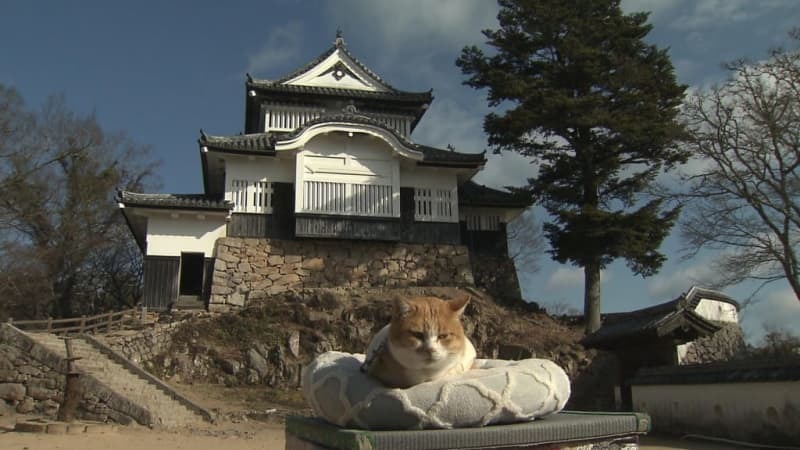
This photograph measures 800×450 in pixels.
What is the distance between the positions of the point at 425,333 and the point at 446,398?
31cm

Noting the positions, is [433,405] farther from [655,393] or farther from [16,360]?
[16,360]

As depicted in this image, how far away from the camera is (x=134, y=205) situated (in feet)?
66.4

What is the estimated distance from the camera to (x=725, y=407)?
10789 mm

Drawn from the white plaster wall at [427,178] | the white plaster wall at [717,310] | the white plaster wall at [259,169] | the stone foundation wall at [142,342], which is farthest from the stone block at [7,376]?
the white plaster wall at [717,310]

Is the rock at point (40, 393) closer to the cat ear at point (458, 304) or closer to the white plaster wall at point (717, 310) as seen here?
the cat ear at point (458, 304)

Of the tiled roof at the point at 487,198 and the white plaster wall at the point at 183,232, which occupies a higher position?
the tiled roof at the point at 487,198

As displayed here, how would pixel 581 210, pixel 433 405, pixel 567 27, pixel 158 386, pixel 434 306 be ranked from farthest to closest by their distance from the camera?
1. pixel 567 27
2. pixel 581 210
3. pixel 158 386
4. pixel 434 306
5. pixel 433 405

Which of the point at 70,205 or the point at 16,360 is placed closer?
the point at 16,360

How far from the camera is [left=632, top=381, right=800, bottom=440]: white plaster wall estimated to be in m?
9.68

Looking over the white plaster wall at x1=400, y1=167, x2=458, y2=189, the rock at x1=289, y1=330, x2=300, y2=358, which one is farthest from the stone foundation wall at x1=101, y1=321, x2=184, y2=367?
the white plaster wall at x1=400, y1=167, x2=458, y2=189

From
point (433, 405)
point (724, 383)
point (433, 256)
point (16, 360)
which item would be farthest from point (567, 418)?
point (433, 256)

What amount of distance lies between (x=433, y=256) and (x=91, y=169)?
1930 centimetres

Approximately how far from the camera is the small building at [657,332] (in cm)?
1287

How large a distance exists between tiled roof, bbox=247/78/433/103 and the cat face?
23005mm
